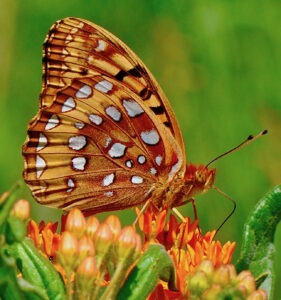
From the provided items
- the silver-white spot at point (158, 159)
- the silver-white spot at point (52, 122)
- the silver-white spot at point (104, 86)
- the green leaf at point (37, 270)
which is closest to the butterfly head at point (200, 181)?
the silver-white spot at point (158, 159)

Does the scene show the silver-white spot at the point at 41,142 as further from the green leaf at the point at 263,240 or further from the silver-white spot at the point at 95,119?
the green leaf at the point at 263,240

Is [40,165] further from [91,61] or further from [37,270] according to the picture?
[37,270]

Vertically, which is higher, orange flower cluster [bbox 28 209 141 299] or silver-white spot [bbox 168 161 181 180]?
silver-white spot [bbox 168 161 181 180]

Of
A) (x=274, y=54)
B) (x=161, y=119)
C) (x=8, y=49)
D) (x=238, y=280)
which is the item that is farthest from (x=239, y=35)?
(x=238, y=280)

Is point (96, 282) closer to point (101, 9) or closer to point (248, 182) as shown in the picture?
point (248, 182)

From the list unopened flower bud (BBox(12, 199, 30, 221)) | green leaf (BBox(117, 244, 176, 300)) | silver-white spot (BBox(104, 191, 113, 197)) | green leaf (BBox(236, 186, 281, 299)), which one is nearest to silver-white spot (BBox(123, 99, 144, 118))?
silver-white spot (BBox(104, 191, 113, 197))

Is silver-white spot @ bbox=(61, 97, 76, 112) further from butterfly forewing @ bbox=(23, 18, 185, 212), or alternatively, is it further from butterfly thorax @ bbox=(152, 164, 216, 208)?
butterfly thorax @ bbox=(152, 164, 216, 208)
